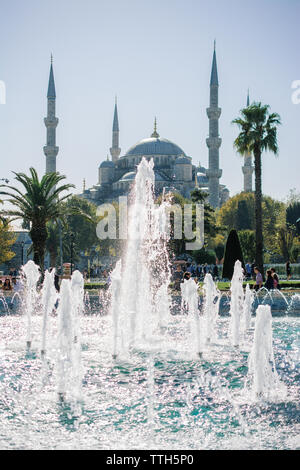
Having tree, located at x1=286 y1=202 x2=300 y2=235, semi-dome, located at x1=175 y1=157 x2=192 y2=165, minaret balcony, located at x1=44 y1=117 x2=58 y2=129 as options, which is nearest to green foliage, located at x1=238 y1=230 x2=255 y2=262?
tree, located at x1=286 y1=202 x2=300 y2=235

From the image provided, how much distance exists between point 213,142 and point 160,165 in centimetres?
1855

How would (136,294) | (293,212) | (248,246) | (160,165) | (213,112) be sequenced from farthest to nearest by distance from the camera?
(160,165)
(213,112)
(293,212)
(248,246)
(136,294)

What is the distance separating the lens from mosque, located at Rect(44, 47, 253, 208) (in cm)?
5553

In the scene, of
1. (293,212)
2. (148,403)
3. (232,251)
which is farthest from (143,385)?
(293,212)

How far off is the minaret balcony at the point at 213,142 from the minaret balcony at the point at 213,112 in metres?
1.98

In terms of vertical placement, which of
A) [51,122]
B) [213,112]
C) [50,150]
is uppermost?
[213,112]

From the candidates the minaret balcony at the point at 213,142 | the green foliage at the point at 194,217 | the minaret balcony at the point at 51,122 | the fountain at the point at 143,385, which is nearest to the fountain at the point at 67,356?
the fountain at the point at 143,385

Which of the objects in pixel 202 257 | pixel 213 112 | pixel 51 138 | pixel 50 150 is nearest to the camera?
pixel 202 257

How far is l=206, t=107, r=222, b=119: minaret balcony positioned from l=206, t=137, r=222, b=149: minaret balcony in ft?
6.49

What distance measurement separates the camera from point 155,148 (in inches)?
2936

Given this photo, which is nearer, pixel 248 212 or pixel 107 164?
pixel 248 212

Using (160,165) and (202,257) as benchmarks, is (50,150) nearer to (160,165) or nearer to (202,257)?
(160,165)
